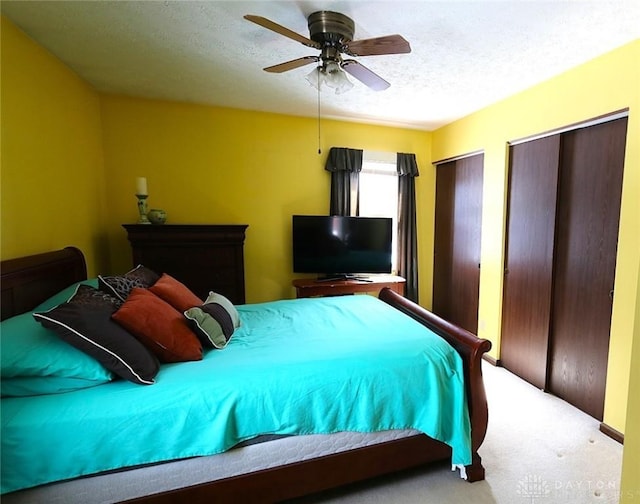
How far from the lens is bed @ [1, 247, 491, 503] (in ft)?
4.05

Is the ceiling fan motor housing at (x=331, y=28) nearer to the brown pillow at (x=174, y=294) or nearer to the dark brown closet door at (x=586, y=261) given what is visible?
the brown pillow at (x=174, y=294)

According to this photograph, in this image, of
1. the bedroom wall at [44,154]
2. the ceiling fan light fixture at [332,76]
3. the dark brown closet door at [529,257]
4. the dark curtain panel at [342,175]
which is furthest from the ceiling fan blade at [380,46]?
the bedroom wall at [44,154]

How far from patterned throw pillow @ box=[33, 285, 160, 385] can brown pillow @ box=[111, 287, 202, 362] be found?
0.16 feet

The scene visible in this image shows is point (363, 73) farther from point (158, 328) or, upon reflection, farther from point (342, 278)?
point (342, 278)

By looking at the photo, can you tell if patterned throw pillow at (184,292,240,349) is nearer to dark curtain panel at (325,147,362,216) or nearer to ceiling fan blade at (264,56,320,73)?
ceiling fan blade at (264,56,320,73)

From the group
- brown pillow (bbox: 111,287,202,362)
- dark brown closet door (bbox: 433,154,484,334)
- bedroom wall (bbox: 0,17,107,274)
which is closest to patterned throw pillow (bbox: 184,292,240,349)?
brown pillow (bbox: 111,287,202,362)

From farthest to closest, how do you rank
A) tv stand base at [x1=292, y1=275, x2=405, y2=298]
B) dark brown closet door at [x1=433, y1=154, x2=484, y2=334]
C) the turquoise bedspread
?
dark brown closet door at [x1=433, y1=154, x2=484, y2=334] < tv stand base at [x1=292, y1=275, x2=405, y2=298] < the turquoise bedspread

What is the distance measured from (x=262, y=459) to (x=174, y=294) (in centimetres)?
108

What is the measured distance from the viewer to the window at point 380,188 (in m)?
3.85

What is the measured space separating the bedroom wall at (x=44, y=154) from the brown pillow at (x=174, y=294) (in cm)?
79

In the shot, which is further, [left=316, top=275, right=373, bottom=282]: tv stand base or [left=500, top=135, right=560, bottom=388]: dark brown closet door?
[left=316, top=275, right=373, bottom=282]: tv stand base

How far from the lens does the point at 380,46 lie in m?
1.69

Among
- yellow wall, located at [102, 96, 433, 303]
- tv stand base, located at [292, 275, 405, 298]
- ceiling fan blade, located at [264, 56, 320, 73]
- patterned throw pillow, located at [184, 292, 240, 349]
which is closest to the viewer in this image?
patterned throw pillow, located at [184, 292, 240, 349]

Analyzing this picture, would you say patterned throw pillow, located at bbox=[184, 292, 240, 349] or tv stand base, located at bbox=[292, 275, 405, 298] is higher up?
patterned throw pillow, located at bbox=[184, 292, 240, 349]
